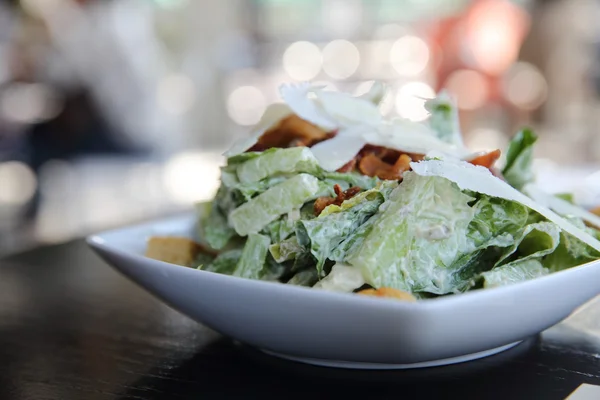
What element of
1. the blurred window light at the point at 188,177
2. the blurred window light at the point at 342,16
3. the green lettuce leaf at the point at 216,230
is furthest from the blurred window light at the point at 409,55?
the green lettuce leaf at the point at 216,230

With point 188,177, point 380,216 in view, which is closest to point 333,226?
point 380,216

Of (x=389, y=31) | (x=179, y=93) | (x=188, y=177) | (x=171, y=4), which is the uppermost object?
(x=171, y=4)

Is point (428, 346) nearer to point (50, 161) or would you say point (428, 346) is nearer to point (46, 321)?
point (46, 321)

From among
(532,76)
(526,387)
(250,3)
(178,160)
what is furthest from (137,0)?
(526,387)

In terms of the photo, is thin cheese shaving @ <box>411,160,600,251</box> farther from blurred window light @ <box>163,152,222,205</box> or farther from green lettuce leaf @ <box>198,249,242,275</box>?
blurred window light @ <box>163,152,222,205</box>

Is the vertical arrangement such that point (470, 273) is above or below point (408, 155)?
below

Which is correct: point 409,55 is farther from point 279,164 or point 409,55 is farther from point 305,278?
point 305,278
